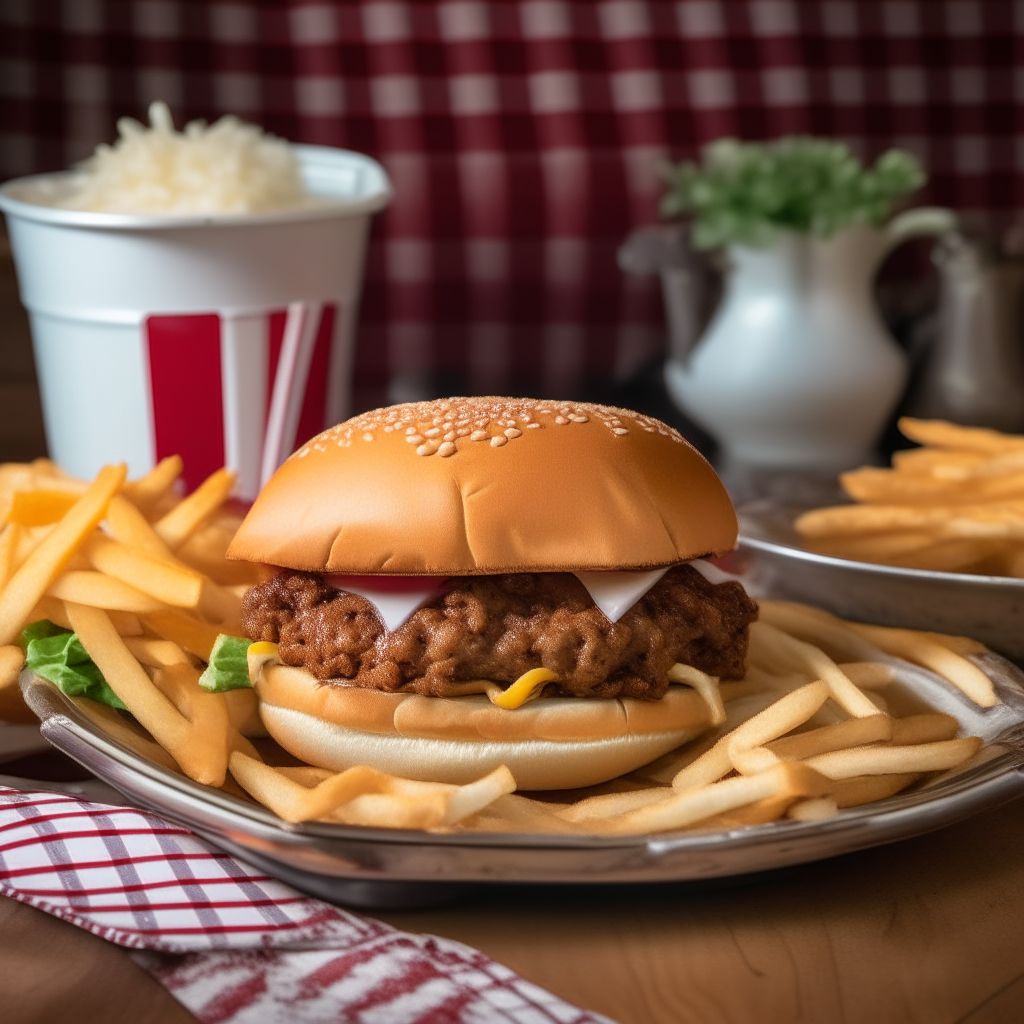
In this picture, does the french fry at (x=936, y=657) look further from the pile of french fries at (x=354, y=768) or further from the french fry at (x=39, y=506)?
the french fry at (x=39, y=506)

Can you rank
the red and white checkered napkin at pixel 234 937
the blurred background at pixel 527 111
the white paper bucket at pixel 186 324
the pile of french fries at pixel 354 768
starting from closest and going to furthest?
1. the red and white checkered napkin at pixel 234 937
2. the pile of french fries at pixel 354 768
3. the white paper bucket at pixel 186 324
4. the blurred background at pixel 527 111

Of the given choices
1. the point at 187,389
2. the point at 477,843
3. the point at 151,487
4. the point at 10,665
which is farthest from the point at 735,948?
the point at 187,389

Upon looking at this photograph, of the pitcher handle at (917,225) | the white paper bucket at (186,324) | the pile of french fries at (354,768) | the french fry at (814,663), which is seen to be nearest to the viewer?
the pile of french fries at (354,768)

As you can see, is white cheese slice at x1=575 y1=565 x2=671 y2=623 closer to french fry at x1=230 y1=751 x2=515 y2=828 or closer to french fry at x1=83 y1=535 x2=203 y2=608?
french fry at x1=230 y1=751 x2=515 y2=828

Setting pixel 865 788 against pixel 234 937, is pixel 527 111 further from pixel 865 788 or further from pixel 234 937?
pixel 234 937

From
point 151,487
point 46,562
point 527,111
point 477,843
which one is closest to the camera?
point 477,843

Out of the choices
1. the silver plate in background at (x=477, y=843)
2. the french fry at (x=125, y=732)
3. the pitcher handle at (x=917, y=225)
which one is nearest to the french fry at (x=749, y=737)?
the silver plate in background at (x=477, y=843)

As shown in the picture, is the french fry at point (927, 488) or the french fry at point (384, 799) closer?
the french fry at point (384, 799)

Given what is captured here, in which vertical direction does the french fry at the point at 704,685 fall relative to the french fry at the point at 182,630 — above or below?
below
